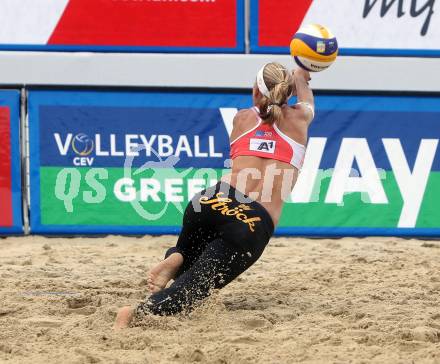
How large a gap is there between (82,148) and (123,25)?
1070 millimetres

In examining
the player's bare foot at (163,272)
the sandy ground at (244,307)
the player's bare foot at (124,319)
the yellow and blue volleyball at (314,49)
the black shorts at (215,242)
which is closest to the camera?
the sandy ground at (244,307)

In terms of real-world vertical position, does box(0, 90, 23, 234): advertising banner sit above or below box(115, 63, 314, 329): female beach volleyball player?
below

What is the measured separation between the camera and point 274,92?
4.66 m

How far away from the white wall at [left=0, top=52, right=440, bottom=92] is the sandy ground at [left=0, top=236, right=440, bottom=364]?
131cm

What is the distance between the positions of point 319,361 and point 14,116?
4.47m

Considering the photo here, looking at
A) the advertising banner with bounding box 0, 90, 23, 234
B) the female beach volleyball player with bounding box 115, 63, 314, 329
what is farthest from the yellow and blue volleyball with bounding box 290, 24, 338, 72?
the advertising banner with bounding box 0, 90, 23, 234

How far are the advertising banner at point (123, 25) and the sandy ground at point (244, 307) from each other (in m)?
1.62

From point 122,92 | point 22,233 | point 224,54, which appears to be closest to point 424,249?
point 224,54

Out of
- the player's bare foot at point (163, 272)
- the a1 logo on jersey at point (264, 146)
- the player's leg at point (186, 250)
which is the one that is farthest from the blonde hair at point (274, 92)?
the player's bare foot at point (163, 272)

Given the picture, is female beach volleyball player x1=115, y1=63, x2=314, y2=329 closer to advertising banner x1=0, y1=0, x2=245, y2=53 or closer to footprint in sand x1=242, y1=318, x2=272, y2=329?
footprint in sand x1=242, y1=318, x2=272, y2=329

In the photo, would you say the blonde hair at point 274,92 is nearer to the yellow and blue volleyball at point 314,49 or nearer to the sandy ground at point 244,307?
the yellow and blue volleyball at point 314,49

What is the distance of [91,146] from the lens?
7570 millimetres

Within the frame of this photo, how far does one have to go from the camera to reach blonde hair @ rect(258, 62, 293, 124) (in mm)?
4648

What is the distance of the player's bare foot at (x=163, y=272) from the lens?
4613 millimetres
